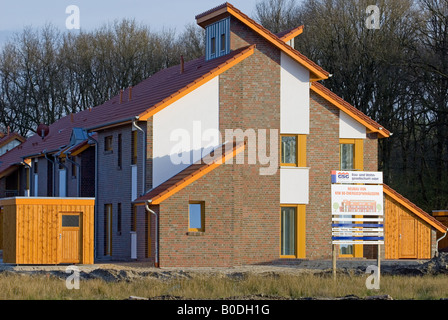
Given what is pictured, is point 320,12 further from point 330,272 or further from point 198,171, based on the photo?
point 330,272

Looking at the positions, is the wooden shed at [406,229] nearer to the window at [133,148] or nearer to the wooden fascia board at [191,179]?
the wooden fascia board at [191,179]

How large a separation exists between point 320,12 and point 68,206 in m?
27.7

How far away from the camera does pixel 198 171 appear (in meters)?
31.4

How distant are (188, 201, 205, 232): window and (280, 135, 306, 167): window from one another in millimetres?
4499

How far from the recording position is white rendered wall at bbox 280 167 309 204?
113 ft

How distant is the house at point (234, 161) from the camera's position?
104 feet

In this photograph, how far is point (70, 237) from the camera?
32812mm

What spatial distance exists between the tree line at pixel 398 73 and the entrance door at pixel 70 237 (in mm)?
21613

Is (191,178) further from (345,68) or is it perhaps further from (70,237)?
A: (345,68)

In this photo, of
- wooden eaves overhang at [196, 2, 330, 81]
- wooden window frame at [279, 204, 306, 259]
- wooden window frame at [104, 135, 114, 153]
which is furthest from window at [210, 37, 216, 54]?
wooden window frame at [279, 204, 306, 259]

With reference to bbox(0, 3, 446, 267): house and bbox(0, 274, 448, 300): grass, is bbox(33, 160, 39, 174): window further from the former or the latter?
bbox(0, 274, 448, 300): grass

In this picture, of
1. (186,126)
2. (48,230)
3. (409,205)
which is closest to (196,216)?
(186,126)
